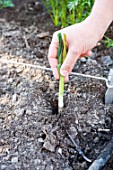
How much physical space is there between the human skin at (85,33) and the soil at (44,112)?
312 mm

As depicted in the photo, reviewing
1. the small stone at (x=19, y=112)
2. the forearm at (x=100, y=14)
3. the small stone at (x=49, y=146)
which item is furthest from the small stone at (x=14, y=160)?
the forearm at (x=100, y=14)

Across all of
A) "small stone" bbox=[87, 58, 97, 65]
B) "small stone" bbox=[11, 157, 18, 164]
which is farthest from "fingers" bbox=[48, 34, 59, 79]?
"small stone" bbox=[87, 58, 97, 65]

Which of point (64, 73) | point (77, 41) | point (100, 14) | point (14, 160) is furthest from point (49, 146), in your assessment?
point (100, 14)

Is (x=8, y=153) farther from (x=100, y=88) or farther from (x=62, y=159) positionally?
(x=100, y=88)

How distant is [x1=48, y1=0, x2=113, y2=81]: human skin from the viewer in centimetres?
146

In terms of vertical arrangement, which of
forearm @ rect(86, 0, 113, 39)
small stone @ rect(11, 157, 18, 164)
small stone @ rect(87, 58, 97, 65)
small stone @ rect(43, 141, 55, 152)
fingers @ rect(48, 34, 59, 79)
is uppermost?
forearm @ rect(86, 0, 113, 39)

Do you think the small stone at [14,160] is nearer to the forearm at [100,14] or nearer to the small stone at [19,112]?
the small stone at [19,112]

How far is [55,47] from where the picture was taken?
5.09 feet

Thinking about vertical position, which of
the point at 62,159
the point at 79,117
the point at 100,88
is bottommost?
the point at 62,159

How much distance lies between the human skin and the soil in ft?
1.02

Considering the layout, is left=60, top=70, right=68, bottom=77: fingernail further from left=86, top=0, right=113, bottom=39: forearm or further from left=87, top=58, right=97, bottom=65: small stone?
left=87, top=58, right=97, bottom=65: small stone

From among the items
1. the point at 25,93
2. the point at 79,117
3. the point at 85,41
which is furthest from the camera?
the point at 25,93

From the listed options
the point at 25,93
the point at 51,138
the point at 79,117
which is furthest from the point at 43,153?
the point at 25,93

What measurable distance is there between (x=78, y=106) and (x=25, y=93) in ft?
0.96
